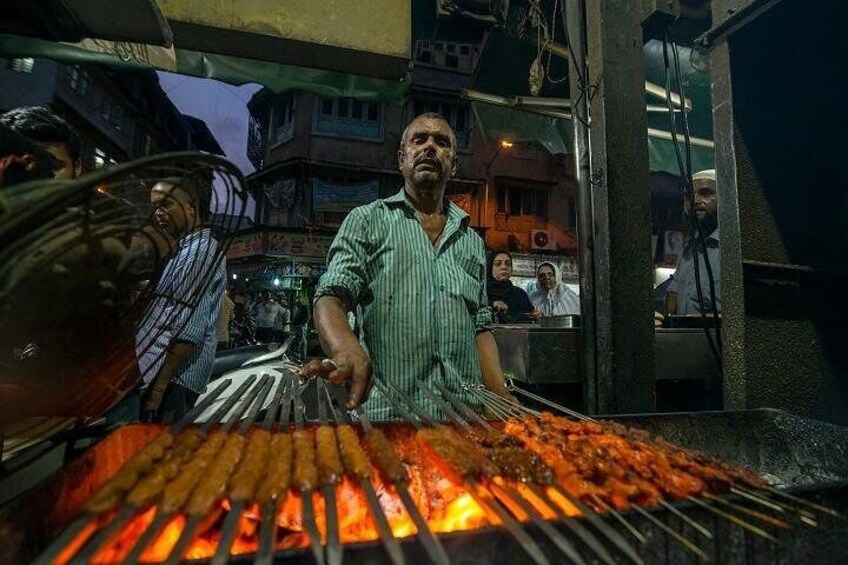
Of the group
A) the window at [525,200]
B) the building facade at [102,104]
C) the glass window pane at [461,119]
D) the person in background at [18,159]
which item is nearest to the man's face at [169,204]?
the person in background at [18,159]

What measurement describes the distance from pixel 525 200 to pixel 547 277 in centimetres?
2154

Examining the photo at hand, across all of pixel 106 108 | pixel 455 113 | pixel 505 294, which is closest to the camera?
pixel 505 294

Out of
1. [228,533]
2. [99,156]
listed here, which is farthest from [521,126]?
[99,156]

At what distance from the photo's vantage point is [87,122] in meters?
23.1

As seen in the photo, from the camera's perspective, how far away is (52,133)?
2885mm

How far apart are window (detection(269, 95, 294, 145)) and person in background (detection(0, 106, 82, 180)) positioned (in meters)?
26.7

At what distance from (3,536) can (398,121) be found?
28608mm

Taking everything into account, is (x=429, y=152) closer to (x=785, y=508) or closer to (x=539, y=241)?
(x=785, y=508)

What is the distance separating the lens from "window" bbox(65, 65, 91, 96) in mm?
21984

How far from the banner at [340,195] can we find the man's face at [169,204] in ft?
78.5

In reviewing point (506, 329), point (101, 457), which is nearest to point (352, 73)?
point (506, 329)

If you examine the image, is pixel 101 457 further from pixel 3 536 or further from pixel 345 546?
→ pixel 345 546

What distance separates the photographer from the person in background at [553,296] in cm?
798

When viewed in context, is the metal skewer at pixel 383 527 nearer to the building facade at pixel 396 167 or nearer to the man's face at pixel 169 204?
the man's face at pixel 169 204
